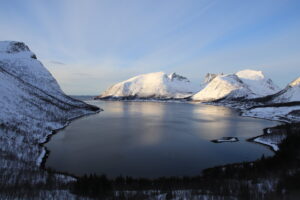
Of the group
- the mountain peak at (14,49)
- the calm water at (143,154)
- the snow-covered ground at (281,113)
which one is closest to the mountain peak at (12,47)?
the mountain peak at (14,49)

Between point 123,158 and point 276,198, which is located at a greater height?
point 276,198

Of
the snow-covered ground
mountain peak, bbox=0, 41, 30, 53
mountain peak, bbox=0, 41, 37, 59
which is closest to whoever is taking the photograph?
the snow-covered ground

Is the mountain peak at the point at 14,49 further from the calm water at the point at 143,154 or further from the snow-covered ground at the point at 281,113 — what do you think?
the snow-covered ground at the point at 281,113

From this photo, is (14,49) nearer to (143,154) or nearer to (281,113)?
(143,154)

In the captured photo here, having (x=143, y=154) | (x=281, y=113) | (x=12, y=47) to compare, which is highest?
(x=12, y=47)

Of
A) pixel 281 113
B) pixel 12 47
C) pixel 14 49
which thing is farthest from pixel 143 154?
pixel 12 47

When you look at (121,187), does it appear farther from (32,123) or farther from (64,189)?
(32,123)

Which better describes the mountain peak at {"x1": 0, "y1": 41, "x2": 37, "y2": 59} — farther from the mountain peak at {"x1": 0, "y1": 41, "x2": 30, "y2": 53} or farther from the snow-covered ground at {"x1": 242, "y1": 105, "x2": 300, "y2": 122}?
the snow-covered ground at {"x1": 242, "y1": 105, "x2": 300, "y2": 122}

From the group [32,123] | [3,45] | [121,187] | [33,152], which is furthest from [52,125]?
[3,45]

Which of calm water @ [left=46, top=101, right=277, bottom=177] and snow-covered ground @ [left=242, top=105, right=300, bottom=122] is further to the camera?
snow-covered ground @ [left=242, top=105, right=300, bottom=122]

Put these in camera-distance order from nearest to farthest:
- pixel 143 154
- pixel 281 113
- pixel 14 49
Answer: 1. pixel 143 154
2. pixel 281 113
3. pixel 14 49

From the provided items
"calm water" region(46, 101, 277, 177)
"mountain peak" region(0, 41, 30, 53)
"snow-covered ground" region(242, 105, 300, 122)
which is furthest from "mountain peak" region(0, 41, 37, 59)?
"snow-covered ground" region(242, 105, 300, 122)
